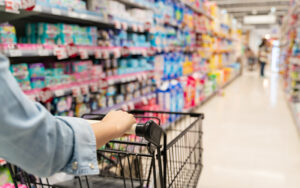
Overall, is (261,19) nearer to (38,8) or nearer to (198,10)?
(198,10)

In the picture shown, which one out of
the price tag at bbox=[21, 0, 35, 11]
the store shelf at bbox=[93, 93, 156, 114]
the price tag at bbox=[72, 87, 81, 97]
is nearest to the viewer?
the price tag at bbox=[21, 0, 35, 11]

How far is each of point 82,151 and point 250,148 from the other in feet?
9.42

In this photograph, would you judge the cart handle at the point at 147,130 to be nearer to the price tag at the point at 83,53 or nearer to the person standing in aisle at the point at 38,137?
the person standing in aisle at the point at 38,137

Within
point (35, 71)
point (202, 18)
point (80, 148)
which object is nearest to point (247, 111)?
point (202, 18)

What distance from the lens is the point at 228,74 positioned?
8961 millimetres

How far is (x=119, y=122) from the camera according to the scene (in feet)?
2.75

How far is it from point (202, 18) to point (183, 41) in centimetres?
143

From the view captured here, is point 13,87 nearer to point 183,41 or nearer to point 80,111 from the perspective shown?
point 80,111

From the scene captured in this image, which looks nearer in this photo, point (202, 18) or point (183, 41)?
point (183, 41)

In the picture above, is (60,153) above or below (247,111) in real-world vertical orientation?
above

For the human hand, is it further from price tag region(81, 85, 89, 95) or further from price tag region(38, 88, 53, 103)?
price tag region(81, 85, 89, 95)

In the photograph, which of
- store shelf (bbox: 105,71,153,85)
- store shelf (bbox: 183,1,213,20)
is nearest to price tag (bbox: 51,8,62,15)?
store shelf (bbox: 105,71,153,85)

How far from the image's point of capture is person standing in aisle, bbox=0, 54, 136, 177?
0.53m

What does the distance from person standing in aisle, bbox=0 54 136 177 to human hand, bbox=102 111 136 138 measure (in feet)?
0.27
